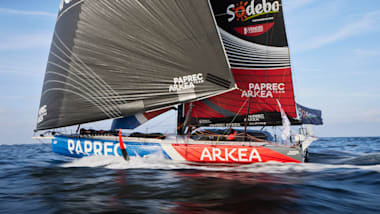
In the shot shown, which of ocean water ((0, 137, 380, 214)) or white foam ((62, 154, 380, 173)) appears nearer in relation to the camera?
ocean water ((0, 137, 380, 214))

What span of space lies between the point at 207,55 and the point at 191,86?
117cm

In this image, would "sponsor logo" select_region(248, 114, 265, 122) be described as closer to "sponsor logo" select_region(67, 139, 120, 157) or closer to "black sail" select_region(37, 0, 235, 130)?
"black sail" select_region(37, 0, 235, 130)

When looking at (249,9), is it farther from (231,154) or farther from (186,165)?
(186,165)

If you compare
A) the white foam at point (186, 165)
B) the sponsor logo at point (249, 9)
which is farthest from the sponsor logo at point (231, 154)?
the sponsor logo at point (249, 9)

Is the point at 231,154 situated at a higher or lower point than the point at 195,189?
higher

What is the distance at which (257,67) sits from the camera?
10172mm

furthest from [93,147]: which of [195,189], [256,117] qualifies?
[256,117]

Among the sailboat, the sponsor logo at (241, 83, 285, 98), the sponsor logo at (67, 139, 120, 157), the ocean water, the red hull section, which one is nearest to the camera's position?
the ocean water

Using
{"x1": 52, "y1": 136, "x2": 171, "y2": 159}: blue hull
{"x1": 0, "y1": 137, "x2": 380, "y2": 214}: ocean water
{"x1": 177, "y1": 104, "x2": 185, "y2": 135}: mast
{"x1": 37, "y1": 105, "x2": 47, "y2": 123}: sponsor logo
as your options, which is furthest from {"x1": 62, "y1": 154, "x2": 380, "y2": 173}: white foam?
{"x1": 37, "y1": 105, "x2": 47, "y2": 123}: sponsor logo

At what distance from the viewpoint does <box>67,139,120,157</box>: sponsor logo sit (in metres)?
9.47

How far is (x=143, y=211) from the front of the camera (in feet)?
14.0

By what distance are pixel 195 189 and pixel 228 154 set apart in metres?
3.10

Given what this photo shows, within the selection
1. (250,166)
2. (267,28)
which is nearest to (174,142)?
(250,166)

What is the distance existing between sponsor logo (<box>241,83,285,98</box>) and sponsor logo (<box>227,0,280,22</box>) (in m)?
2.67
